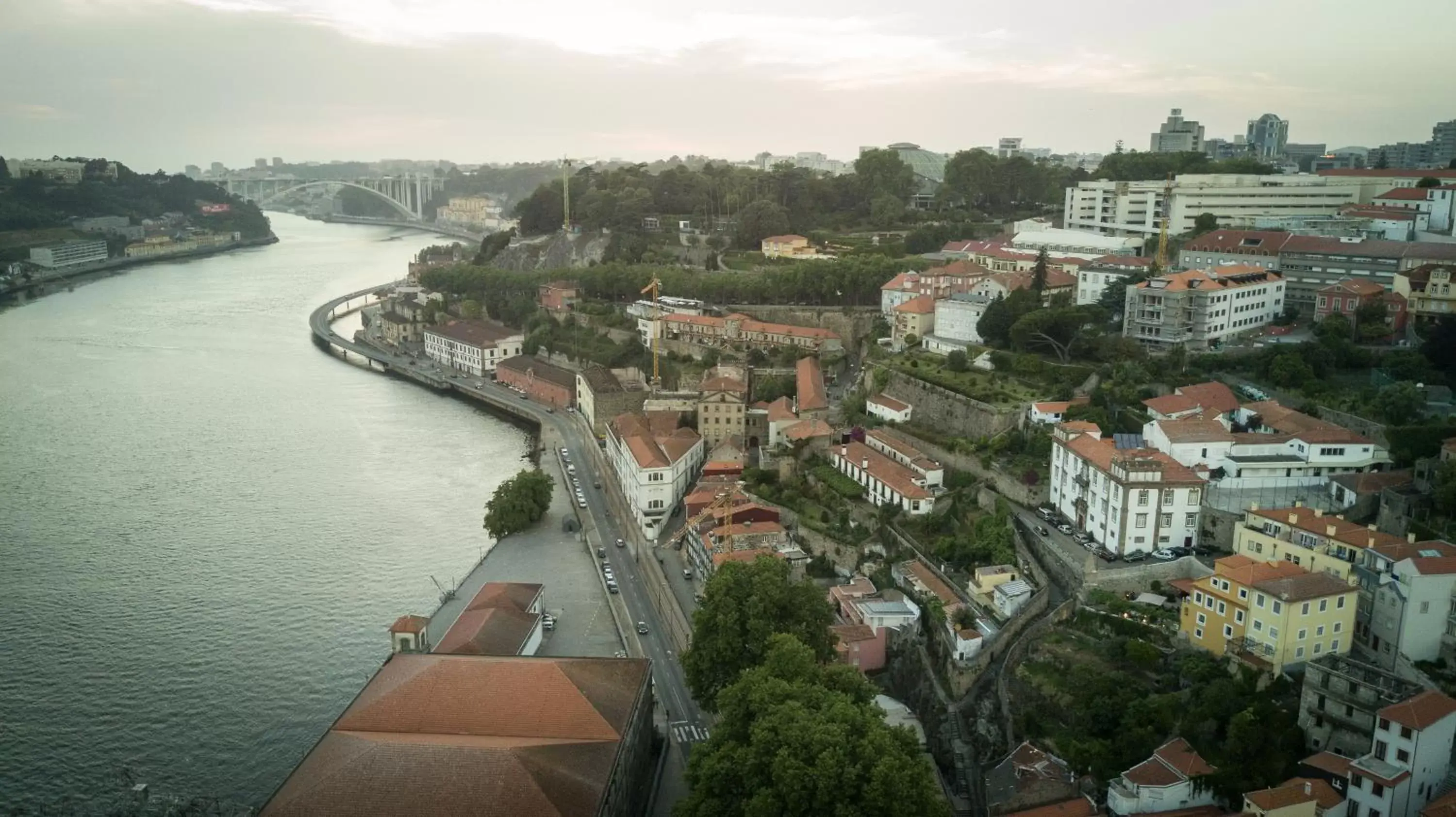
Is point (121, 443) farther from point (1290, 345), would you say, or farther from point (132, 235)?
point (132, 235)

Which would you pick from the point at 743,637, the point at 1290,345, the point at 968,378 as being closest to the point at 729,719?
the point at 743,637

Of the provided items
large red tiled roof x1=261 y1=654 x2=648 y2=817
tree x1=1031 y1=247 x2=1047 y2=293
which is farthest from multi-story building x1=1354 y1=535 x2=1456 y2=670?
tree x1=1031 y1=247 x2=1047 y2=293

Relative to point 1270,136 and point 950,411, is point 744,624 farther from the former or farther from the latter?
point 1270,136

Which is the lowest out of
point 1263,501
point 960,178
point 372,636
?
point 372,636

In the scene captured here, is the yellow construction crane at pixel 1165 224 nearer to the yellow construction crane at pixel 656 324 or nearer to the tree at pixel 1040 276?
the tree at pixel 1040 276

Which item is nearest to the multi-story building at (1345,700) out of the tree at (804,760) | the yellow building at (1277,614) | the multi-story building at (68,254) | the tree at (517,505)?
the yellow building at (1277,614)
